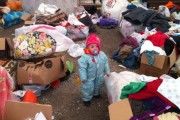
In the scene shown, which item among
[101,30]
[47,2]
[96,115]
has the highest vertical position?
[47,2]

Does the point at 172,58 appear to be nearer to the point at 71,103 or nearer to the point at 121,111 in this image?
the point at 71,103

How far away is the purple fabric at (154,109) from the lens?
3.38 m

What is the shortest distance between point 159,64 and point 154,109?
5.62ft

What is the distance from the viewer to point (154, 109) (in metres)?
3.49

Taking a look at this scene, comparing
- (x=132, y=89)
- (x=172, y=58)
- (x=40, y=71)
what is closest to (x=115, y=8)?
(x=172, y=58)

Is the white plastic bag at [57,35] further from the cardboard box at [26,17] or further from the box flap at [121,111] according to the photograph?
the box flap at [121,111]

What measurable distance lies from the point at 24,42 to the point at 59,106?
1080mm

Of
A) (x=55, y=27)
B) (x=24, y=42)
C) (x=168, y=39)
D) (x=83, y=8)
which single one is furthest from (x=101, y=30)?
(x=24, y=42)

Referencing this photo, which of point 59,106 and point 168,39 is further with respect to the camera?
point 168,39

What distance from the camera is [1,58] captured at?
504 centimetres

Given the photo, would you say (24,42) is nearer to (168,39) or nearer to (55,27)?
(55,27)

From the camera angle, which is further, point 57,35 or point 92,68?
point 57,35

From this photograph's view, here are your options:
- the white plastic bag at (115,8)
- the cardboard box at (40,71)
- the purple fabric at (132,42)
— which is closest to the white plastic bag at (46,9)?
the white plastic bag at (115,8)

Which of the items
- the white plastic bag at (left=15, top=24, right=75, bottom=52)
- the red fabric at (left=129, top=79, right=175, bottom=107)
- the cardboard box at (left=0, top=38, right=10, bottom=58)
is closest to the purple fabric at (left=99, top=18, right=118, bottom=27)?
the white plastic bag at (left=15, top=24, right=75, bottom=52)
